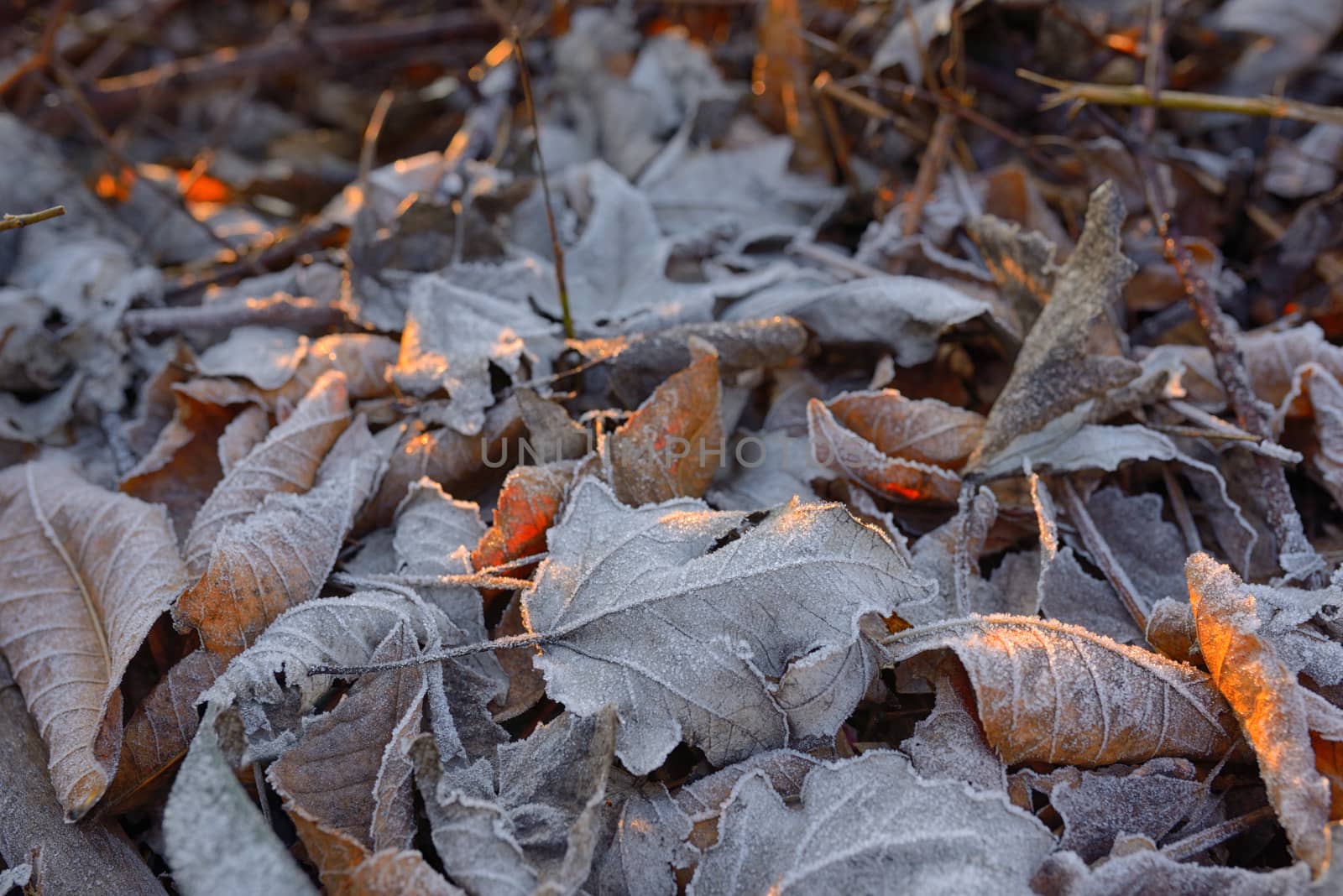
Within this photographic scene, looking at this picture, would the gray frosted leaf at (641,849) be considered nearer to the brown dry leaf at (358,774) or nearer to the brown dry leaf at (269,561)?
the brown dry leaf at (358,774)

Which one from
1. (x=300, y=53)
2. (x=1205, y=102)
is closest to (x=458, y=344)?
(x=1205, y=102)

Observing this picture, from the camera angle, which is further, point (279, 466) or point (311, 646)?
point (279, 466)

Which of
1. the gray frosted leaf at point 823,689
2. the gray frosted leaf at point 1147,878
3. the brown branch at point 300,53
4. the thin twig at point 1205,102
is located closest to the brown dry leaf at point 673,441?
the gray frosted leaf at point 823,689

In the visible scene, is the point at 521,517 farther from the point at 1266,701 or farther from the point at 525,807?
the point at 1266,701

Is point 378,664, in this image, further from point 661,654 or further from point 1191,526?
point 1191,526

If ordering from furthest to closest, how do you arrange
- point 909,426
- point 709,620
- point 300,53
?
point 300,53
point 909,426
point 709,620

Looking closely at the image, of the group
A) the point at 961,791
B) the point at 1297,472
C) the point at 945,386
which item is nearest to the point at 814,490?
the point at 945,386
